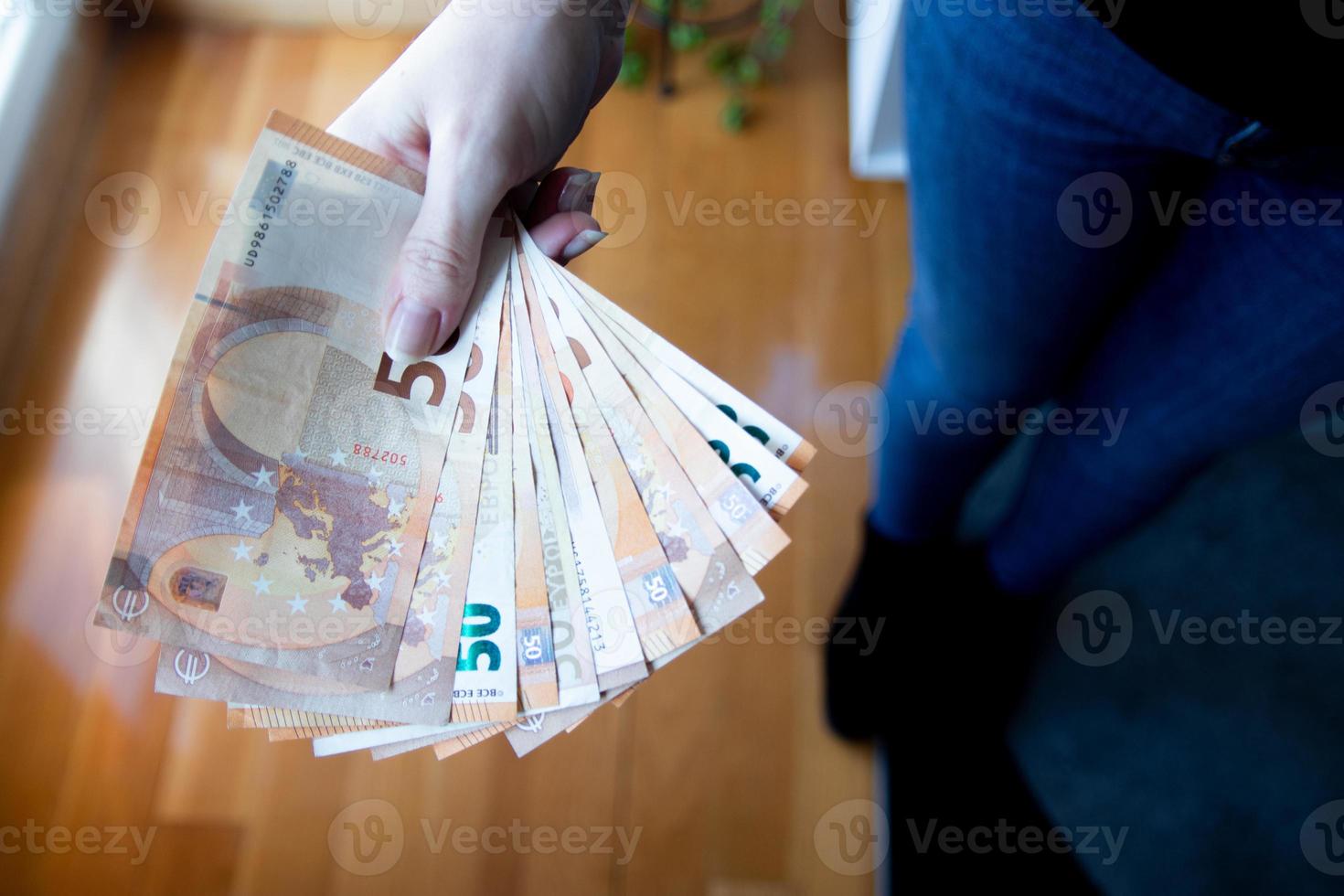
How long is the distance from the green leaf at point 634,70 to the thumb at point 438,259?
847 millimetres

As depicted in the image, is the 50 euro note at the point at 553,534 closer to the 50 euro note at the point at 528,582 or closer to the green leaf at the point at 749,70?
the 50 euro note at the point at 528,582

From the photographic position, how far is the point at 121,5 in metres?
1.28

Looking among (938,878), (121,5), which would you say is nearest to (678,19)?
(121,5)

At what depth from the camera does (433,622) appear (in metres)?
0.55

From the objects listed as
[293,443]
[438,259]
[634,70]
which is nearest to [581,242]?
[438,259]

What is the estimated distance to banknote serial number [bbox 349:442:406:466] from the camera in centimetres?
54

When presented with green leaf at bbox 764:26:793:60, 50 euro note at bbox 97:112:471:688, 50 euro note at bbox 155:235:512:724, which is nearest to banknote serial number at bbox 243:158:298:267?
50 euro note at bbox 97:112:471:688

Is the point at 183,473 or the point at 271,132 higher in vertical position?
the point at 271,132

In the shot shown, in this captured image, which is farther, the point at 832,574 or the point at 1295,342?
the point at 832,574

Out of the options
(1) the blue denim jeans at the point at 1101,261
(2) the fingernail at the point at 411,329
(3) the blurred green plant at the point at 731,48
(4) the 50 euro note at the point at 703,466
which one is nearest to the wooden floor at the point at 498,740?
(3) the blurred green plant at the point at 731,48

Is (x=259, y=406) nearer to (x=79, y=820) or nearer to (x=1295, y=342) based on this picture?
(x=1295, y=342)

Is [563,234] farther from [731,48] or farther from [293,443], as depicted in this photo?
[731,48]

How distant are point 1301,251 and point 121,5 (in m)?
1.60

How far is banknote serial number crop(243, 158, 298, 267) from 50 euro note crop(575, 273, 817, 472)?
0.21 m
